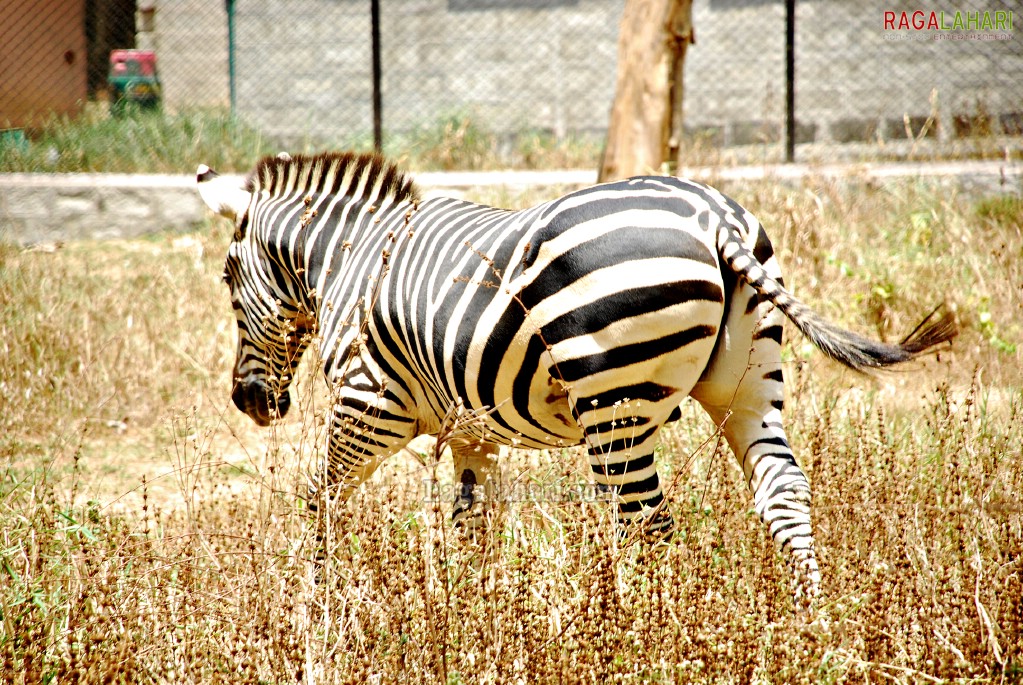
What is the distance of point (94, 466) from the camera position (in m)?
5.54

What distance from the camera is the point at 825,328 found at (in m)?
3.09

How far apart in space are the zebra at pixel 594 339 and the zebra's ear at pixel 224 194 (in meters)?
1.01

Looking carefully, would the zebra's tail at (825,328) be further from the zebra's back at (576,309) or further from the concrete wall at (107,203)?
the concrete wall at (107,203)

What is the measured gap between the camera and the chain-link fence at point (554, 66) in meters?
11.9

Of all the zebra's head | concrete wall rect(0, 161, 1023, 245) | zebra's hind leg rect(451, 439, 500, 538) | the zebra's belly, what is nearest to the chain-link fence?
concrete wall rect(0, 161, 1023, 245)

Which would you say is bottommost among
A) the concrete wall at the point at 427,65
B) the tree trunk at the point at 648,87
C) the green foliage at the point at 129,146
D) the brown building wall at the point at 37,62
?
the tree trunk at the point at 648,87

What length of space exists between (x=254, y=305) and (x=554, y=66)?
921 centimetres

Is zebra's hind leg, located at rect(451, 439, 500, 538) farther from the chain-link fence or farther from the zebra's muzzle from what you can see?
the chain-link fence

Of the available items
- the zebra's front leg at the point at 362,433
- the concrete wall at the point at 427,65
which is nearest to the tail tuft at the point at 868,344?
the zebra's front leg at the point at 362,433

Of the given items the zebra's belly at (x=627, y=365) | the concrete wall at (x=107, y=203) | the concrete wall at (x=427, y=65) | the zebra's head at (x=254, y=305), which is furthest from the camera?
the concrete wall at (x=427, y=65)

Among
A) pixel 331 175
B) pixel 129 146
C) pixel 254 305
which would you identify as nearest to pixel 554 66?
pixel 129 146

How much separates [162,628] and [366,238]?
1.78 metres

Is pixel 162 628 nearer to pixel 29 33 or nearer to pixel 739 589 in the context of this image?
pixel 739 589

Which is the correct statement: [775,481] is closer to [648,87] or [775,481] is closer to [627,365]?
[627,365]
